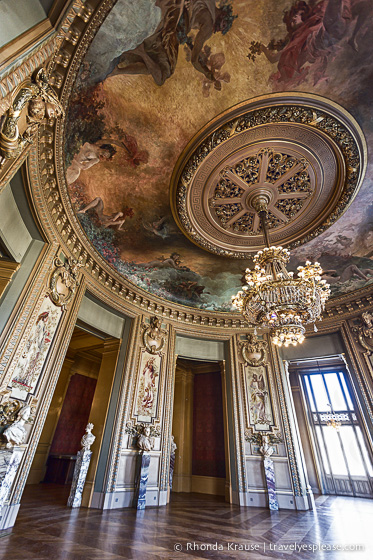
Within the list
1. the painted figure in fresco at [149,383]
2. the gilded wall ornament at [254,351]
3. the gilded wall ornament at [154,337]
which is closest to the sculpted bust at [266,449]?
the gilded wall ornament at [254,351]

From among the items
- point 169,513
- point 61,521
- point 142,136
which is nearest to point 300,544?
point 169,513

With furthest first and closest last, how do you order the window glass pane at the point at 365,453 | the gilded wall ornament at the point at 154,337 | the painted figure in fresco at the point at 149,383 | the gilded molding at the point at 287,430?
the window glass pane at the point at 365,453 < the gilded wall ornament at the point at 154,337 < the painted figure in fresco at the point at 149,383 < the gilded molding at the point at 287,430

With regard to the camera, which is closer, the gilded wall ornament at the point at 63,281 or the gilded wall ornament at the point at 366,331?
the gilded wall ornament at the point at 63,281

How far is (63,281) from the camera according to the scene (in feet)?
21.4

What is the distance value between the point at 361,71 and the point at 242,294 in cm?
494

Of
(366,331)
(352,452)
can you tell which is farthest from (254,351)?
(352,452)

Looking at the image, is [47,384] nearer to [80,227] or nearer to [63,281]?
[63,281]

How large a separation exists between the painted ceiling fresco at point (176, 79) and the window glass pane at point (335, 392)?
33.1 ft

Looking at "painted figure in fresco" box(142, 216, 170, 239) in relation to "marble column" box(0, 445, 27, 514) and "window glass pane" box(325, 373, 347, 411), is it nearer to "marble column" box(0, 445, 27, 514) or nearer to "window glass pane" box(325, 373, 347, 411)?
"marble column" box(0, 445, 27, 514)

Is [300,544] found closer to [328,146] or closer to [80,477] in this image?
[80,477]

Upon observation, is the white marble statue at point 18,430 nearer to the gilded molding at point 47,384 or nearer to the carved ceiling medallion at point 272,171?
the gilded molding at point 47,384

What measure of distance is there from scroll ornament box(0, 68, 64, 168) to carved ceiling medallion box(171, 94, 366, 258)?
3350mm

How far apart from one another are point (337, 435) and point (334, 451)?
0.76m

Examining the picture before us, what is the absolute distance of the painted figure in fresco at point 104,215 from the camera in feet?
22.2
